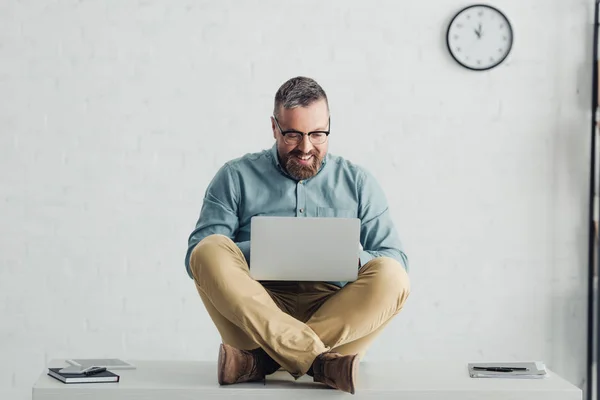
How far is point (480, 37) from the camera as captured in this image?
405 cm

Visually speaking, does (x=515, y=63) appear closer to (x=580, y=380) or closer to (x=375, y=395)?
(x=580, y=380)

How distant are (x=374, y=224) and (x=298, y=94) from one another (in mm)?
481

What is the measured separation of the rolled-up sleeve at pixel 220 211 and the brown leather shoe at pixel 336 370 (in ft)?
1.66

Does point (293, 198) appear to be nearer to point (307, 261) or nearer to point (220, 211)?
point (220, 211)

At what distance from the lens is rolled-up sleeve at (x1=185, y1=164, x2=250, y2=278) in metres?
2.84

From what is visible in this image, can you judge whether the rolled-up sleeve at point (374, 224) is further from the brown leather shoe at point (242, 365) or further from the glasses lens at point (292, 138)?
the brown leather shoe at point (242, 365)

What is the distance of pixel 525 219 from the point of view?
4098mm

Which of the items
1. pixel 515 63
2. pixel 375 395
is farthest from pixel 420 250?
pixel 375 395

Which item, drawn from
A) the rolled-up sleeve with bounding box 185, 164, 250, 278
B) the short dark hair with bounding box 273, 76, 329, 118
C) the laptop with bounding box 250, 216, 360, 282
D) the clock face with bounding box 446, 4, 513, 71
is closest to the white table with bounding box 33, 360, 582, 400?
the laptop with bounding box 250, 216, 360, 282

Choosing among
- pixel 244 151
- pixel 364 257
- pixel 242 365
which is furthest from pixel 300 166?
pixel 244 151

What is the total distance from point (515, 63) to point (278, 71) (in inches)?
41.2

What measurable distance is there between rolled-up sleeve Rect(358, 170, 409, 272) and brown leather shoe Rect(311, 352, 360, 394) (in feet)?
1.78

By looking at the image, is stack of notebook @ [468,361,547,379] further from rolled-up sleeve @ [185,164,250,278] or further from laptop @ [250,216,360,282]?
rolled-up sleeve @ [185,164,250,278]

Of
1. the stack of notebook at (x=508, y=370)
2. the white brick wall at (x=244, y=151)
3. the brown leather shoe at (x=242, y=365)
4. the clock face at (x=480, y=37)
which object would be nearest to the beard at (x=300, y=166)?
the brown leather shoe at (x=242, y=365)
